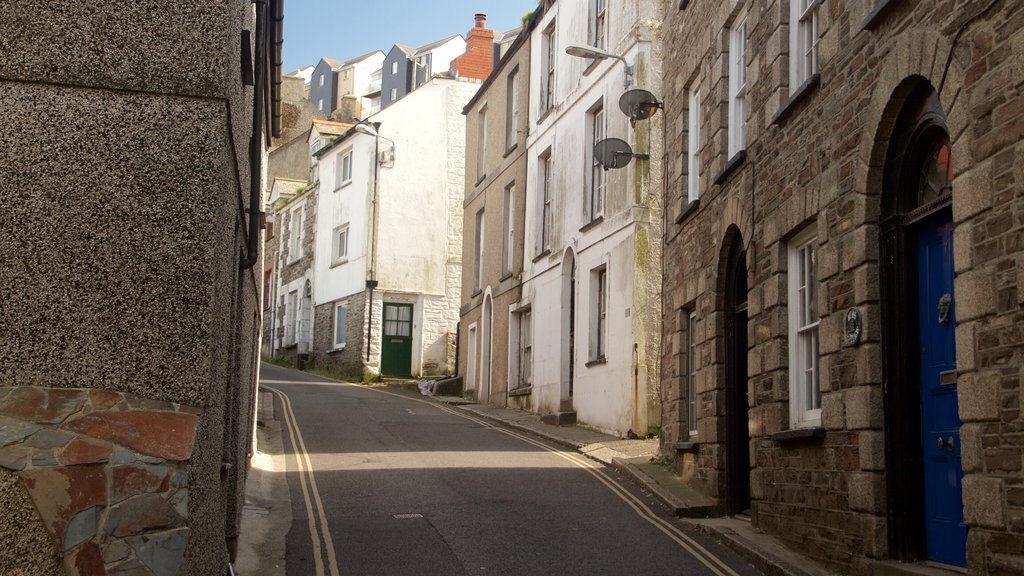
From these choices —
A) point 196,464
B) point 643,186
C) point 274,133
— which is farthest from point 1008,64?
point 643,186

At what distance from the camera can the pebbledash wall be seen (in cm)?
501

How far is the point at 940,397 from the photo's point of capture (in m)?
7.92

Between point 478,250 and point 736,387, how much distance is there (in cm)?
1867

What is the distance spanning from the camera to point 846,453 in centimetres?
894

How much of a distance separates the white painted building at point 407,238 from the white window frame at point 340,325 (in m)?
0.15

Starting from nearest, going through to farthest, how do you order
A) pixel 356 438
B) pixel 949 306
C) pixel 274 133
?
pixel 949 306 < pixel 274 133 < pixel 356 438

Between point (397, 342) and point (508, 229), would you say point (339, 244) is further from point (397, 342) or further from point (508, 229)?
point (508, 229)

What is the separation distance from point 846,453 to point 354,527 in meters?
4.88

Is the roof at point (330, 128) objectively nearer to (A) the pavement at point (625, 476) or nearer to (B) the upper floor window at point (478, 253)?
(B) the upper floor window at point (478, 253)

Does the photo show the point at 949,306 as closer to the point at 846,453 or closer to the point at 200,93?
the point at 846,453

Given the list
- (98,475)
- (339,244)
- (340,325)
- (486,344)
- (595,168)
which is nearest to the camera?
(98,475)

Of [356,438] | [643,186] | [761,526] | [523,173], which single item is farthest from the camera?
[523,173]

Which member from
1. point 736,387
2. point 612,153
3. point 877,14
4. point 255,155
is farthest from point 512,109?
point 877,14

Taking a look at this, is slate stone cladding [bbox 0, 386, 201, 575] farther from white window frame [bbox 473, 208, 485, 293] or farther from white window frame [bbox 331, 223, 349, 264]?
white window frame [bbox 331, 223, 349, 264]
